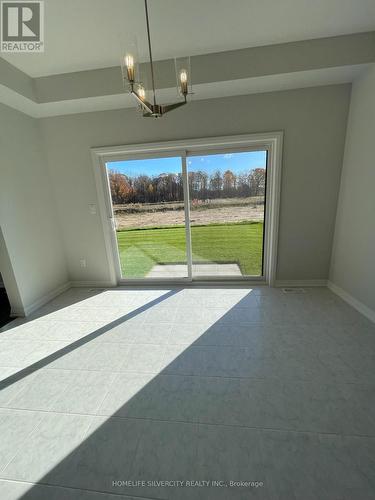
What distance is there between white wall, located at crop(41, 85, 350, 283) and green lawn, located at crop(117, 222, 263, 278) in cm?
37

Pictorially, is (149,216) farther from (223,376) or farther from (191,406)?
(191,406)

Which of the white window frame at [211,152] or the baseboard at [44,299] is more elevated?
the white window frame at [211,152]

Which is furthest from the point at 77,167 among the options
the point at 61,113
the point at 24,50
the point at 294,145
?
the point at 294,145

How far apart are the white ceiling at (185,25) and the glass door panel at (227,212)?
3.49 ft

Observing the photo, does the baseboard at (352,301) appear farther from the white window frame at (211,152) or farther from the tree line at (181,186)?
the tree line at (181,186)

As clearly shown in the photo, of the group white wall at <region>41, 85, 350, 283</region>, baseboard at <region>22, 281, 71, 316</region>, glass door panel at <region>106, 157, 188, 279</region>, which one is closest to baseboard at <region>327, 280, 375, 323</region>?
white wall at <region>41, 85, 350, 283</region>

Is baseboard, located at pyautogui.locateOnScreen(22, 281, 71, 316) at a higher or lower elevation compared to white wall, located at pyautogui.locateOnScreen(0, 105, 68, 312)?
lower

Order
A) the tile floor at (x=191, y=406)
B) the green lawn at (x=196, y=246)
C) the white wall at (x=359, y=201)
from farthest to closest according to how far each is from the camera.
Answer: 1. the green lawn at (x=196, y=246)
2. the white wall at (x=359, y=201)
3. the tile floor at (x=191, y=406)

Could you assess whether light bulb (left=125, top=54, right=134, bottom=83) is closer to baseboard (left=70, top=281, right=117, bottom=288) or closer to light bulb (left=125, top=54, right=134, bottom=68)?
light bulb (left=125, top=54, right=134, bottom=68)

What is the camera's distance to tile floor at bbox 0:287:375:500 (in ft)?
3.40

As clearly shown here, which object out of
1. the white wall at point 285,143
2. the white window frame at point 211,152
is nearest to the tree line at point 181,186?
the white window frame at point 211,152

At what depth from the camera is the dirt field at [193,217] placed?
292cm

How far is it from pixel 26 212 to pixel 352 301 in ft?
13.5

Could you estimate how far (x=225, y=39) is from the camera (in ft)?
6.33
